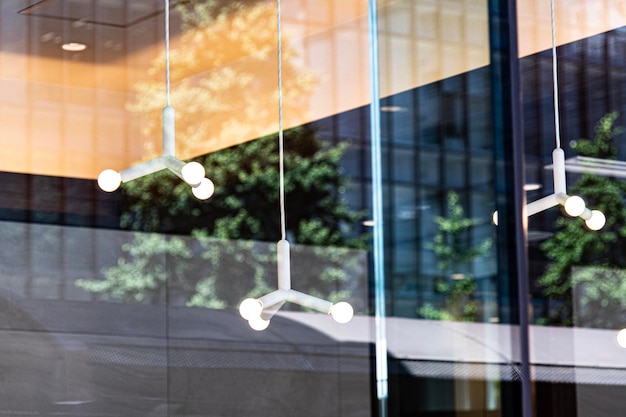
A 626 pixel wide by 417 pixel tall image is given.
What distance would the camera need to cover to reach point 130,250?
470cm

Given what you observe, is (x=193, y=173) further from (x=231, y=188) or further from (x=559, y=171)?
(x=231, y=188)

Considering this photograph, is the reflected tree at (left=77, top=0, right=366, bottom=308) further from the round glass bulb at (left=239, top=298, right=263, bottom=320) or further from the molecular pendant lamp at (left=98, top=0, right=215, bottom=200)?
the molecular pendant lamp at (left=98, top=0, right=215, bottom=200)

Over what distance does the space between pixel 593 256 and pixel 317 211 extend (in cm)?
140

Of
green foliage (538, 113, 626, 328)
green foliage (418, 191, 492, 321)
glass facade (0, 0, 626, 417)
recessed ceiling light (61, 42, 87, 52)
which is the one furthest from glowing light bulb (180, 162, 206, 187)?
green foliage (538, 113, 626, 328)

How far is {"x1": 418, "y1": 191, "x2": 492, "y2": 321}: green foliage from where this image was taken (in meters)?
5.66

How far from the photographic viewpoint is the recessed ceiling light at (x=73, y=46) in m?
4.66

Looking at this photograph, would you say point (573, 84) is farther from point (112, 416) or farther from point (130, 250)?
point (112, 416)

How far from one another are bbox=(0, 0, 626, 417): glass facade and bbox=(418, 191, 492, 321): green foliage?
12 millimetres

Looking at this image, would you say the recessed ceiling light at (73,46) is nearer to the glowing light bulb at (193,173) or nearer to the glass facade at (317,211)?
the glass facade at (317,211)

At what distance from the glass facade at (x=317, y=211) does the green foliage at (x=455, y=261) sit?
12 mm

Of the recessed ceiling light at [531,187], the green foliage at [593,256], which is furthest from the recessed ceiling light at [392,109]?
the green foliage at [593,256]

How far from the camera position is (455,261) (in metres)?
5.73

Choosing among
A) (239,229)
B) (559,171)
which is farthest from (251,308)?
(239,229)

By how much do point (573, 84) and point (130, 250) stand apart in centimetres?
242
